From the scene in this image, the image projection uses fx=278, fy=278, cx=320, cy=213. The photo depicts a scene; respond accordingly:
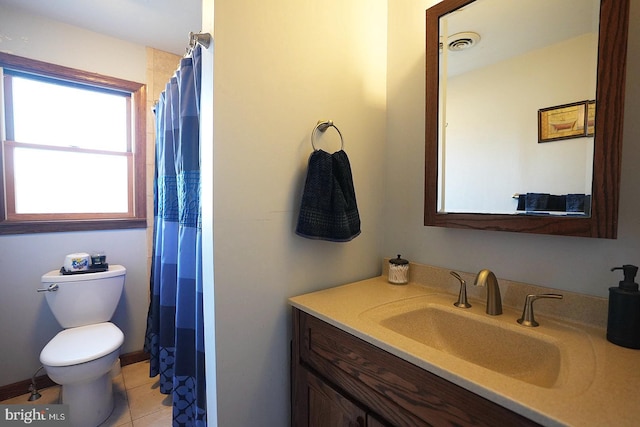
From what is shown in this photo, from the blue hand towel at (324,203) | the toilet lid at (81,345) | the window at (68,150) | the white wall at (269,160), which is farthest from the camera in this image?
the window at (68,150)

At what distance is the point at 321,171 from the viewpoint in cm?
107

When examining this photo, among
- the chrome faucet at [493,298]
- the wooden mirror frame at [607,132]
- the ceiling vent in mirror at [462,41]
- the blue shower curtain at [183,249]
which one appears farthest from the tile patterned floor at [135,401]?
the ceiling vent in mirror at [462,41]

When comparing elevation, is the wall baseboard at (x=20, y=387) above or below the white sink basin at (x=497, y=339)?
below

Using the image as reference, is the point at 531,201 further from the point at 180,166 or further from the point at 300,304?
the point at 180,166

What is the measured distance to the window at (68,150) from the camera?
177cm

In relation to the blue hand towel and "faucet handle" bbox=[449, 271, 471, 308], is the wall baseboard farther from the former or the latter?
"faucet handle" bbox=[449, 271, 471, 308]

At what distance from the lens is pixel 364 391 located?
0.79 meters

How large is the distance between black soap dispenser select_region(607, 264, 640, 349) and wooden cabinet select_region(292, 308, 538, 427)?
17.2 inches

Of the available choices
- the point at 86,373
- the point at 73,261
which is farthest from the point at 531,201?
the point at 73,261

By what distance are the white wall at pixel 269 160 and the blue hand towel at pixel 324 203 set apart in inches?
2.7

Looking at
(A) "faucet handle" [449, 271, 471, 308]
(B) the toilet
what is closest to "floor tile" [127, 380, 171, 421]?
(B) the toilet

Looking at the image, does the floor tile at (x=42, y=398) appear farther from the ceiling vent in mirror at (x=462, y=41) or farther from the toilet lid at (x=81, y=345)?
the ceiling vent in mirror at (x=462, y=41)

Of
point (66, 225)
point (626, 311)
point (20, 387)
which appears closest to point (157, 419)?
point (20, 387)
